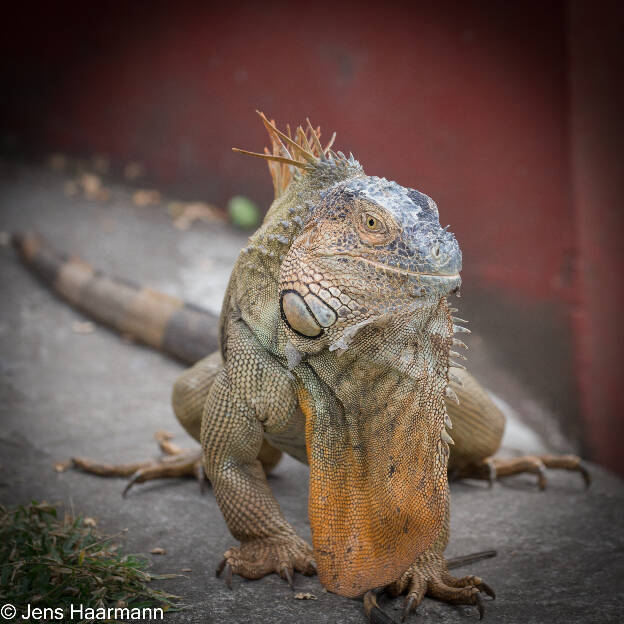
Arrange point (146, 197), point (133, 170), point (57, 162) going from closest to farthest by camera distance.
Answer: point (146, 197), point (133, 170), point (57, 162)

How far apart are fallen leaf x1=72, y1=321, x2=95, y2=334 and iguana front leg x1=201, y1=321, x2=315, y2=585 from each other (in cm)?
285

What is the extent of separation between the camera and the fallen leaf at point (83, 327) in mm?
5062

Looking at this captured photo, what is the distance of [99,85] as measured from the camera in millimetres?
7379

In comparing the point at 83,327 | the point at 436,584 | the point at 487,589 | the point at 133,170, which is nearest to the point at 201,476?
the point at 436,584

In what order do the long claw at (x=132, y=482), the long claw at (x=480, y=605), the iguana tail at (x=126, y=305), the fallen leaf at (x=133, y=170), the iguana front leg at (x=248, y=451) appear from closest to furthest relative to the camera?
the long claw at (x=480, y=605), the iguana front leg at (x=248, y=451), the long claw at (x=132, y=482), the iguana tail at (x=126, y=305), the fallen leaf at (x=133, y=170)

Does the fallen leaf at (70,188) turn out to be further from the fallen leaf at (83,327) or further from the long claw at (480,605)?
the long claw at (480,605)

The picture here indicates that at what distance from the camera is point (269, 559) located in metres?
2.42

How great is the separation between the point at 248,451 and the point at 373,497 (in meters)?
0.50

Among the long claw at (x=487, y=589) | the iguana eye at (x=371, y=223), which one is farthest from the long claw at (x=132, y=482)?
the iguana eye at (x=371, y=223)

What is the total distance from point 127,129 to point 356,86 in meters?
3.50

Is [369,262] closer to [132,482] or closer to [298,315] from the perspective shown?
[298,315]

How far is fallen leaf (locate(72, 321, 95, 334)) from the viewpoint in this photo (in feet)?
16.6

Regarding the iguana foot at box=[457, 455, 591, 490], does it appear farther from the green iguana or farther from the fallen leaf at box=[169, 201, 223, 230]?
the fallen leaf at box=[169, 201, 223, 230]

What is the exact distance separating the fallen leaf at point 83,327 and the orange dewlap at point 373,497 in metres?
3.19
